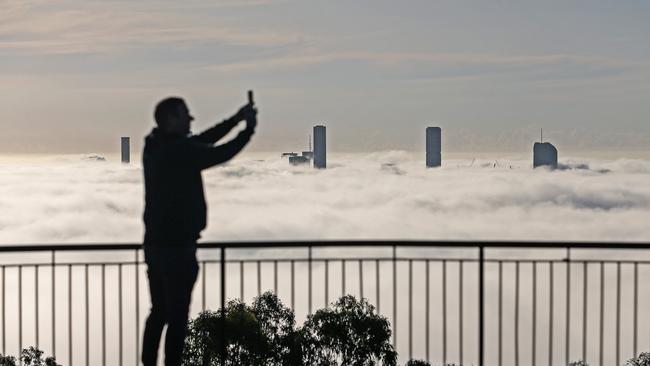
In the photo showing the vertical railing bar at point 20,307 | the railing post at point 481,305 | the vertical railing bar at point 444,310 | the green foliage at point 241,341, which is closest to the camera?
the railing post at point 481,305

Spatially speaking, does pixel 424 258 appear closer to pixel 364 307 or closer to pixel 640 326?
pixel 640 326

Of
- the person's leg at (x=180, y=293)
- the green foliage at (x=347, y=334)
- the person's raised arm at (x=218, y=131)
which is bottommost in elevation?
the green foliage at (x=347, y=334)

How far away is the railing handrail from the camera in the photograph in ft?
27.0

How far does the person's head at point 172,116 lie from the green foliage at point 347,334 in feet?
126

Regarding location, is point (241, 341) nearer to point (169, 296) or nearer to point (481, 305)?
point (481, 305)

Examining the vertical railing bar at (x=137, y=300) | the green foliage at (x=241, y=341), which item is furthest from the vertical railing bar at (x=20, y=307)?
the green foliage at (x=241, y=341)

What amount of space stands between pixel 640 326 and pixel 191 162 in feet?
17.4

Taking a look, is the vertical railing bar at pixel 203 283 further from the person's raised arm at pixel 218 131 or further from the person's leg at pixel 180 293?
the person's raised arm at pixel 218 131

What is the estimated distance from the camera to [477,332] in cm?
895

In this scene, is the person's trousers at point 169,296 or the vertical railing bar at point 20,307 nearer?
the person's trousers at point 169,296

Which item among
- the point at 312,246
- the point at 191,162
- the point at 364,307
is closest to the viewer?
the point at 191,162

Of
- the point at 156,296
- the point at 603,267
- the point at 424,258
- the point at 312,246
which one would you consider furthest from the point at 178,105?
the point at 603,267

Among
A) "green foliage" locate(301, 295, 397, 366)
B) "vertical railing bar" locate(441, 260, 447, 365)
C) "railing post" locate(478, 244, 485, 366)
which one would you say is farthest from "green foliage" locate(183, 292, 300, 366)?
"railing post" locate(478, 244, 485, 366)

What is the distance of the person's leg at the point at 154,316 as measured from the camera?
6.94 metres
